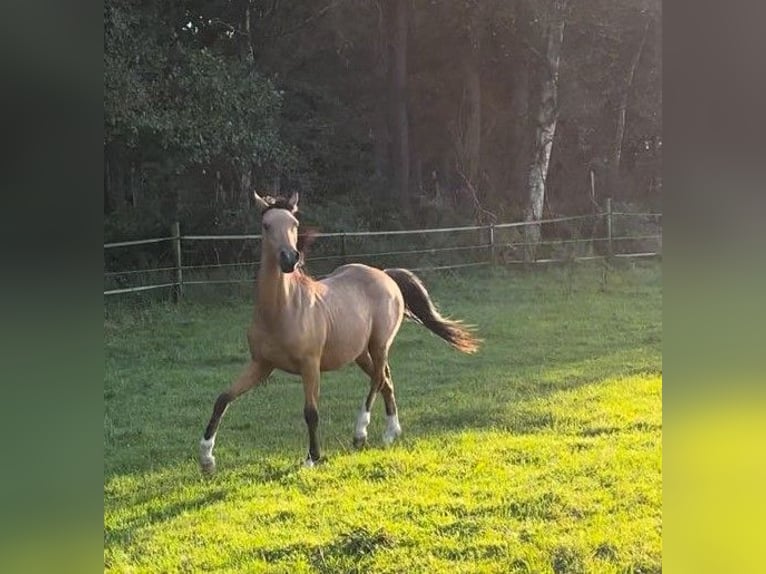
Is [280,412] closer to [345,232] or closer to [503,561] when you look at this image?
[345,232]

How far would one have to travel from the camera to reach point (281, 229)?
1.91 m

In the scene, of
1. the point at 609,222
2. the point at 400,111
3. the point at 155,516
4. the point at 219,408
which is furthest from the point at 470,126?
the point at 155,516

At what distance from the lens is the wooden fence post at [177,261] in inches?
81.7

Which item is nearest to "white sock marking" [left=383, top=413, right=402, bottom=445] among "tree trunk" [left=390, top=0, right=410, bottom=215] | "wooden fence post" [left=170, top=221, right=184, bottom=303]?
"tree trunk" [left=390, top=0, right=410, bottom=215]

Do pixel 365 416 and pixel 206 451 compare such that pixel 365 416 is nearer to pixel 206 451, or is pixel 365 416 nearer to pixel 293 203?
pixel 206 451

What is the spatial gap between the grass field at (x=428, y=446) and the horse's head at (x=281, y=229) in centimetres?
22

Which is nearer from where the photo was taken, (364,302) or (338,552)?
(338,552)

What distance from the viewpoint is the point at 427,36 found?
6.75 ft

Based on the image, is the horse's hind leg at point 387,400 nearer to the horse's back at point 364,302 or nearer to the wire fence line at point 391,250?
the horse's back at point 364,302

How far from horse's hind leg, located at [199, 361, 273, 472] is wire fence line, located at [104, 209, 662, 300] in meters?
0.25

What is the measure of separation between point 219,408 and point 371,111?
35.8 inches

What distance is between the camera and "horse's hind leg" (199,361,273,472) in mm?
2035
